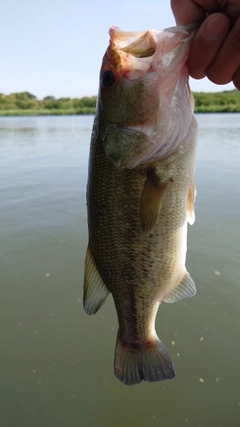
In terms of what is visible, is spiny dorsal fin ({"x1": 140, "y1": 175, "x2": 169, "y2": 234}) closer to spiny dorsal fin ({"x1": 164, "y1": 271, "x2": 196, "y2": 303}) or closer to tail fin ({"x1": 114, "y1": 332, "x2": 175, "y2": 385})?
spiny dorsal fin ({"x1": 164, "y1": 271, "x2": 196, "y2": 303})

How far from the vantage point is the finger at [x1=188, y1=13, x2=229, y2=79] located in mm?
1282

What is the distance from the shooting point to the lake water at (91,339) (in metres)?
2.92

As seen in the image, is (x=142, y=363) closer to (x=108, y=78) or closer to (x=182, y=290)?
(x=182, y=290)

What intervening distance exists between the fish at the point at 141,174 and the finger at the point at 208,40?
0.15 ft

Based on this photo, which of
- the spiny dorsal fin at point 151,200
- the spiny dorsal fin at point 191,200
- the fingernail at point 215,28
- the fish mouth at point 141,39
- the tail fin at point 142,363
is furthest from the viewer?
the tail fin at point 142,363

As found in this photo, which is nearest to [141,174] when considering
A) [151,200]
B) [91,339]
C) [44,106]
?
[151,200]

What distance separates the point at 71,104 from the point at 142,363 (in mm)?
64643

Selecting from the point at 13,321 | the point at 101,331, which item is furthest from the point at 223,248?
the point at 13,321

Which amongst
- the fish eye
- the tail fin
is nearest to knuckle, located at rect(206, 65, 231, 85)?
the fish eye

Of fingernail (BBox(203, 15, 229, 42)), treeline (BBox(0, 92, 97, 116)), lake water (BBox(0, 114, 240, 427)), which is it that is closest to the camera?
fingernail (BBox(203, 15, 229, 42))

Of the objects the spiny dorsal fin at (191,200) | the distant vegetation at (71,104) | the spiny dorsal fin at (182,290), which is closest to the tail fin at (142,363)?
the spiny dorsal fin at (182,290)

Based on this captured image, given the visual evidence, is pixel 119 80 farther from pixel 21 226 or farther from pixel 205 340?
pixel 21 226

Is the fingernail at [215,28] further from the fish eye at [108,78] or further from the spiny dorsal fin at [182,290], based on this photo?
the spiny dorsal fin at [182,290]

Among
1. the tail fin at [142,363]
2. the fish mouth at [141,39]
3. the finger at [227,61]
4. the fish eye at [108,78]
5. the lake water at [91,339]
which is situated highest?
the fish mouth at [141,39]
